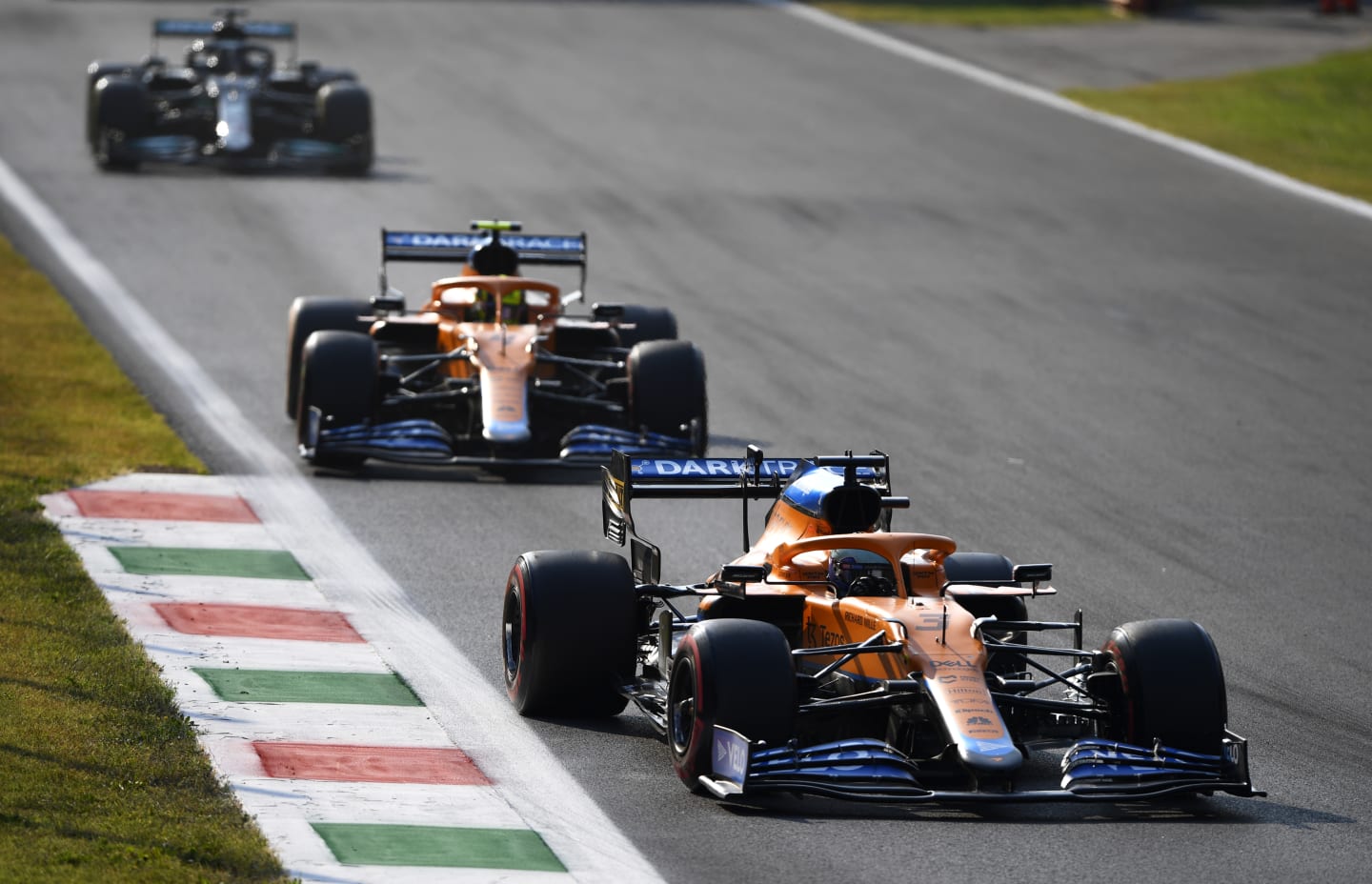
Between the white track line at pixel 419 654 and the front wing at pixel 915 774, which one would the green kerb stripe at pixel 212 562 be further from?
the front wing at pixel 915 774

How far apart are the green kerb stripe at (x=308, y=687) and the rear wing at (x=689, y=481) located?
4.72 ft

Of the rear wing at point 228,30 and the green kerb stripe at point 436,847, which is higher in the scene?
the rear wing at point 228,30

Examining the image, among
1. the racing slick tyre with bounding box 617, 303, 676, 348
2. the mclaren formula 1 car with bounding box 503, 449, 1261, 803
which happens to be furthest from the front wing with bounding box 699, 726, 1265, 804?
the racing slick tyre with bounding box 617, 303, 676, 348

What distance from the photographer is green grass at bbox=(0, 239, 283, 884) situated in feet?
29.1

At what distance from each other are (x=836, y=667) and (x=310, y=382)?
834 cm

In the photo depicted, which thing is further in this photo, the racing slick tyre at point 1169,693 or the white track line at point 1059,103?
the white track line at point 1059,103

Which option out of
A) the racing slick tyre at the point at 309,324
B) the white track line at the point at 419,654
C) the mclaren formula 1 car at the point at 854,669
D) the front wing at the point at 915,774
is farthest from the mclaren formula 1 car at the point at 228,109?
the front wing at the point at 915,774

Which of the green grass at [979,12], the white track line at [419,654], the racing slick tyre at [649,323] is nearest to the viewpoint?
the white track line at [419,654]

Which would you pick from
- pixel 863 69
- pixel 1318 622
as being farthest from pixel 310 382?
pixel 863 69

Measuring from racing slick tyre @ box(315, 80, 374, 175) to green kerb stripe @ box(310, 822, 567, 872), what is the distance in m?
23.1

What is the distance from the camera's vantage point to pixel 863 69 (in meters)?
42.0

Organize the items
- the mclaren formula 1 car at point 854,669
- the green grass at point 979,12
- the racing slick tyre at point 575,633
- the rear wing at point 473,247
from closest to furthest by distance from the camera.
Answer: the mclaren formula 1 car at point 854,669 < the racing slick tyre at point 575,633 < the rear wing at point 473,247 < the green grass at point 979,12

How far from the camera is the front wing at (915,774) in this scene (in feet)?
32.1

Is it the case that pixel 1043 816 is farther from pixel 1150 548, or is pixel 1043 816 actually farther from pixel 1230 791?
pixel 1150 548
